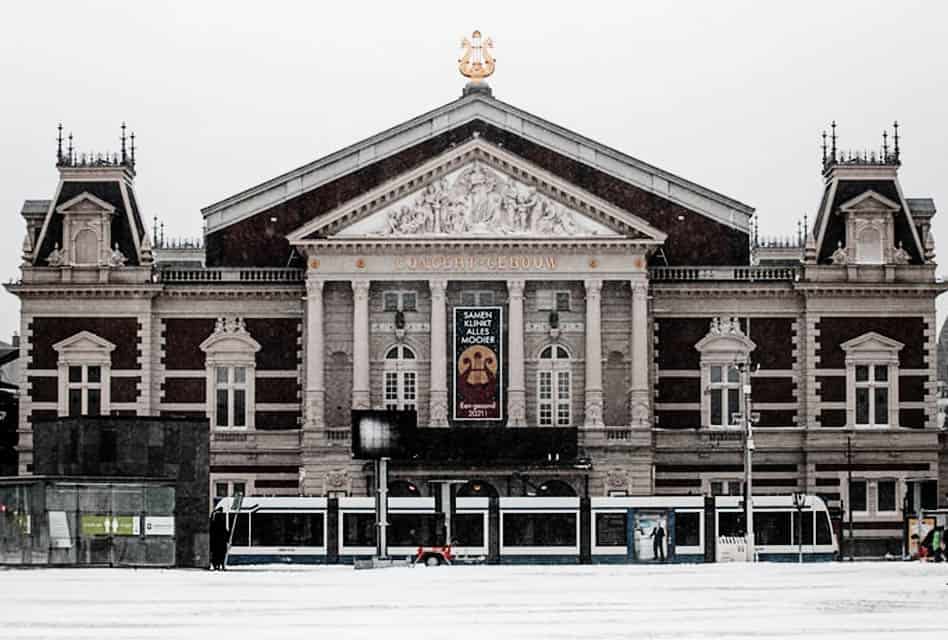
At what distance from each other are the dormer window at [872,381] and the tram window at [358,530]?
25.0 metres

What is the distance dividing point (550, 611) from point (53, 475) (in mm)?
23779

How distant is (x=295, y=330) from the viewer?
88.6 metres

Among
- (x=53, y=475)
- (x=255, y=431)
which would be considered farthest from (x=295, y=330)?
Result: (x=53, y=475)

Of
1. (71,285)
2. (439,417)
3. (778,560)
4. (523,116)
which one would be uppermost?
(523,116)

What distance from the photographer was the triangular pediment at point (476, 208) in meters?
85.2

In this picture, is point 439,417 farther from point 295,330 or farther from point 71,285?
point 71,285

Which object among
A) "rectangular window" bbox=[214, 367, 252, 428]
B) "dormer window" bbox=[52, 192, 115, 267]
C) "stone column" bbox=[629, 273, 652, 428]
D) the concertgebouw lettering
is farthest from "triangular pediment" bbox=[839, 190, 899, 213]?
"dormer window" bbox=[52, 192, 115, 267]

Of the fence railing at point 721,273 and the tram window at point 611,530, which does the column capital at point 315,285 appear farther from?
the tram window at point 611,530

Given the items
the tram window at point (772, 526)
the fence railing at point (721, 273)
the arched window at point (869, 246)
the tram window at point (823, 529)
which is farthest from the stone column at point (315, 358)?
the arched window at point (869, 246)

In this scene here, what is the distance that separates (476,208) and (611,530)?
18133mm

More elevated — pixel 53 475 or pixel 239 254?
pixel 239 254

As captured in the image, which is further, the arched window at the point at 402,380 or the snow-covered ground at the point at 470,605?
the arched window at the point at 402,380

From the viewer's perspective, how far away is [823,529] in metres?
74.4

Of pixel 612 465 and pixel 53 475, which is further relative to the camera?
pixel 612 465
